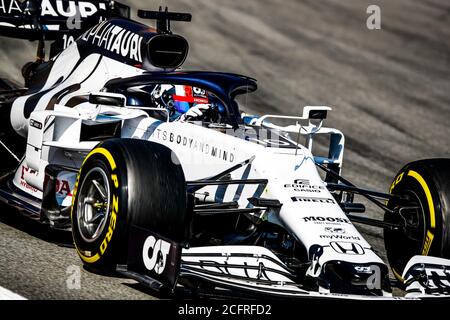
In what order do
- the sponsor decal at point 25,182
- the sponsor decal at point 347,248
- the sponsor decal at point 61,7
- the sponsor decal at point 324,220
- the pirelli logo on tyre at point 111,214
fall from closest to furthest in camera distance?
the sponsor decal at point 347,248
the pirelli logo on tyre at point 111,214
the sponsor decal at point 324,220
the sponsor decal at point 25,182
the sponsor decal at point 61,7

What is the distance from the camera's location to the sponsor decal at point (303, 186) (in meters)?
6.70

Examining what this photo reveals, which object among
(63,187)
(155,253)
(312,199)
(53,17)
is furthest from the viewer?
(53,17)

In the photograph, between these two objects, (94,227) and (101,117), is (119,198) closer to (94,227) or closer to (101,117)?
(94,227)

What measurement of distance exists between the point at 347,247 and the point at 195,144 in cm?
163

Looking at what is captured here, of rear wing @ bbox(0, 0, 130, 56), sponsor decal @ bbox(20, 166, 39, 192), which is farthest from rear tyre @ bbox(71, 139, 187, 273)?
rear wing @ bbox(0, 0, 130, 56)

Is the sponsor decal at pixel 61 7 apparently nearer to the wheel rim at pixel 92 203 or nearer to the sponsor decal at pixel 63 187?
the sponsor decal at pixel 63 187

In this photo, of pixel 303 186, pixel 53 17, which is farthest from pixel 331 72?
pixel 303 186

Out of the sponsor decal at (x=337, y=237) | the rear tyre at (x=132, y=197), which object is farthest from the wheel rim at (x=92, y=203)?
the sponsor decal at (x=337, y=237)

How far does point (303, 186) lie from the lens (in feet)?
22.2

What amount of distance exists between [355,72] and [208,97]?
9.58 meters

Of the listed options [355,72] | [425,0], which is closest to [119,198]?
[355,72]

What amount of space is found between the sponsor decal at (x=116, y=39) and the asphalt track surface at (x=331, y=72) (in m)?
1.75

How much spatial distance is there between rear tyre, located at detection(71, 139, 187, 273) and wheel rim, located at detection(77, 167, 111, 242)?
1.5 inches

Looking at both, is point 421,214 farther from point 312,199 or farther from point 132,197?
point 132,197
